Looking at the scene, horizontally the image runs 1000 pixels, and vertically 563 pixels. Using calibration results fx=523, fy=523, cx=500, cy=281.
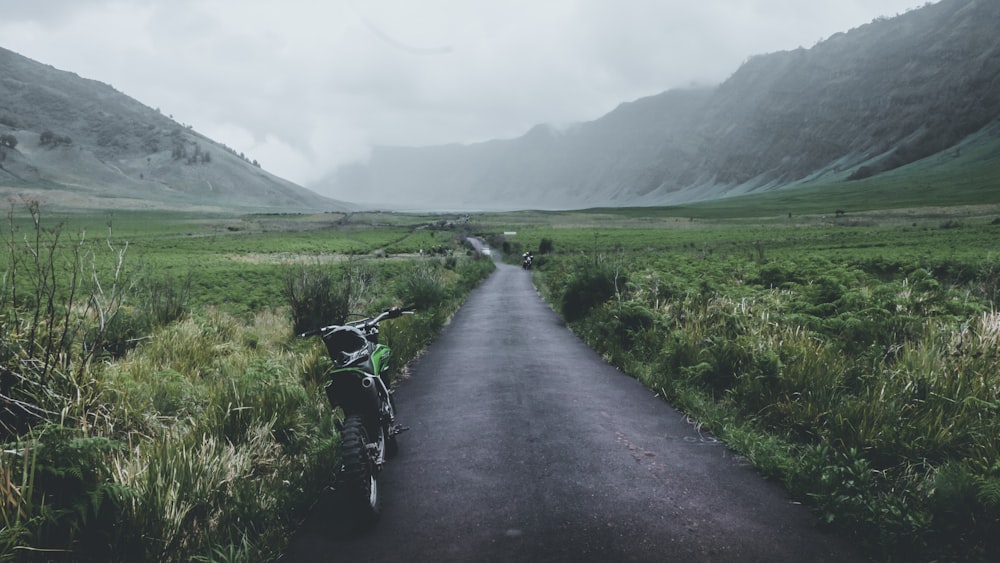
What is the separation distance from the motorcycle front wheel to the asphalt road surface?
0.20 m

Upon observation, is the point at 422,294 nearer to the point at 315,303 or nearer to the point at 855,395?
the point at 315,303

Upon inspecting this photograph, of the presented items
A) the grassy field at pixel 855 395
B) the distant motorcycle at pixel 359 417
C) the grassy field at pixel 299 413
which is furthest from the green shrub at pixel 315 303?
the distant motorcycle at pixel 359 417

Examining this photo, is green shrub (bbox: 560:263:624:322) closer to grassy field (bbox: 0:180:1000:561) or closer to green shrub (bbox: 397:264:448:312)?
grassy field (bbox: 0:180:1000:561)

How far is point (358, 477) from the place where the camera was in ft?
14.8

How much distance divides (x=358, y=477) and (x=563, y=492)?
2050mm

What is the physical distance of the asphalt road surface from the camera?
14.2 feet

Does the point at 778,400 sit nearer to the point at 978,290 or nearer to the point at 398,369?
the point at 398,369

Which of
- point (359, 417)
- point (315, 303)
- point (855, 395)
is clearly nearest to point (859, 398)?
point (855, 395)

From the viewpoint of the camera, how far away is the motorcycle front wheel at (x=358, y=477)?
4516 millimetres

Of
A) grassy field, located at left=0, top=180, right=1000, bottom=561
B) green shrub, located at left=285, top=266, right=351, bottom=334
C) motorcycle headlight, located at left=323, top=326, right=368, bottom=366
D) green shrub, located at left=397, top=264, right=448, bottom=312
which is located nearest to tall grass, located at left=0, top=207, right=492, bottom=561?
grassy field, located at left=0, top=180, right=1000, bottom=561

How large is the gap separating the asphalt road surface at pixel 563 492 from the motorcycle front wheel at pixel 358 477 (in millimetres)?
197

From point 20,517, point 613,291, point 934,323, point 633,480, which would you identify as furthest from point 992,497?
point 613,291

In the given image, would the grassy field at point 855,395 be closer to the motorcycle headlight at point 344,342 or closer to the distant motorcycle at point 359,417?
the distant motorcycle at point 359,417

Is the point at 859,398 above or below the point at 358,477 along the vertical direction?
above
